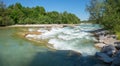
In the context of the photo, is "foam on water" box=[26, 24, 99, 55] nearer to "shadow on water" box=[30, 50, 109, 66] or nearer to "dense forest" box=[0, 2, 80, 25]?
"shadow on water" box=[30, 50, 109, 66]

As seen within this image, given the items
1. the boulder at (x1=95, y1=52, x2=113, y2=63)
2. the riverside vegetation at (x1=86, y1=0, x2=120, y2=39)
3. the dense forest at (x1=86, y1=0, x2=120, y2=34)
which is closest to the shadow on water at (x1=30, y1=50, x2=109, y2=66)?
the boulder at (x1=95, y1=52, x2=113, y2=63)

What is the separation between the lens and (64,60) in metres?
13.8

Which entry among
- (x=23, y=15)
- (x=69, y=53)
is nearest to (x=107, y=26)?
(x=69, y=53)

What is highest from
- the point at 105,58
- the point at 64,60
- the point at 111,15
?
the point at 111,15

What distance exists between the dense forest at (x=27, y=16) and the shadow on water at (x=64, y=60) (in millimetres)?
44500

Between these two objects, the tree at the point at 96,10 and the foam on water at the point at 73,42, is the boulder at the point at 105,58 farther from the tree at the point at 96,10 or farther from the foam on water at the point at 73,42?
the tree at the point at 96,10

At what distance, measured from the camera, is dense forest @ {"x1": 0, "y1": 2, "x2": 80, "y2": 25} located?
59.8m

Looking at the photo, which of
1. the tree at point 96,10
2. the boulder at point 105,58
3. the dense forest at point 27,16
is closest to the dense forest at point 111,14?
the tree at point 96,10

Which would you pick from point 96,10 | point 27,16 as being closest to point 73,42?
point 96,10

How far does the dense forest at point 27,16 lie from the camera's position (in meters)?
59.8

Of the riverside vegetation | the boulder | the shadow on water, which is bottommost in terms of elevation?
the shadow on water

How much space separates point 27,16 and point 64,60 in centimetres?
6202

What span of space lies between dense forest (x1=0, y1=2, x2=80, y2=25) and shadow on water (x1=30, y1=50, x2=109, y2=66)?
146 feet

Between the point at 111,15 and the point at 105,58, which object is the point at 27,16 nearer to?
the point at 111,15
